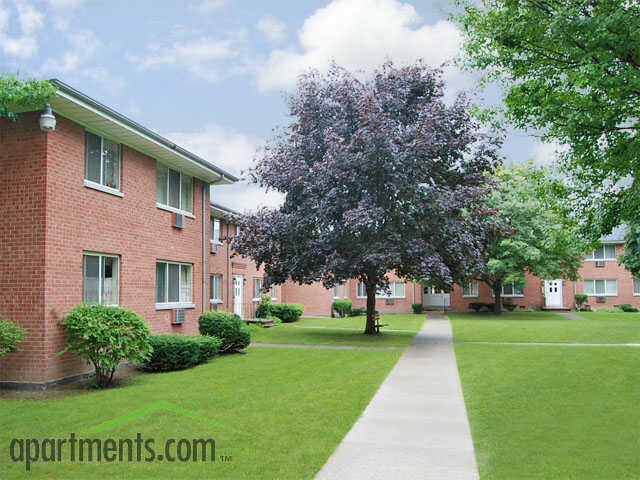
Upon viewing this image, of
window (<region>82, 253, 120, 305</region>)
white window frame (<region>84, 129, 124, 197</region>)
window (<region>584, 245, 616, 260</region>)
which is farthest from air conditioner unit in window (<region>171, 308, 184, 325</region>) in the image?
window (<region>584, 245, 616, 260</region>)

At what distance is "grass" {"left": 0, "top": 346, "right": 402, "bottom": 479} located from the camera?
5.51 m

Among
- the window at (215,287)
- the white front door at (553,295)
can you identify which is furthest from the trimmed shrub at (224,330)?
the white front door at (553,295)

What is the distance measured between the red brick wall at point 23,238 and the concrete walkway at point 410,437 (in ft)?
21.6

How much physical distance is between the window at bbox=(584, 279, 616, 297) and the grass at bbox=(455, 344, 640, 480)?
31.3m

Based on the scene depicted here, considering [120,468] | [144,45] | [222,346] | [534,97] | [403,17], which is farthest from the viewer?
[144,45]

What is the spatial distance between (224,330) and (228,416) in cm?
739

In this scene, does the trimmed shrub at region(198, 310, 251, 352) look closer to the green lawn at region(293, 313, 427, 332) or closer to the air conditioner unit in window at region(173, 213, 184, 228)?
the air conditioner unit in window at region(173, 213, 184, 228)

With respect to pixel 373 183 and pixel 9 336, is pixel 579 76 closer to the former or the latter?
pixel 373 183

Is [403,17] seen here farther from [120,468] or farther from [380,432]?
[120,468]

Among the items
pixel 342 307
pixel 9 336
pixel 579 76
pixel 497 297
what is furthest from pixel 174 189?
pixel 497 297

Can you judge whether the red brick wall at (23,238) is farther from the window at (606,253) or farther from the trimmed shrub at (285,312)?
the window at (606,253)

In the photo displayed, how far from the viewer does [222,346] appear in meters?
15.0

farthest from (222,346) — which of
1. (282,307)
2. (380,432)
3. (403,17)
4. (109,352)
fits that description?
(282,307)

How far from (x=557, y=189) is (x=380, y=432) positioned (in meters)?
8.07
